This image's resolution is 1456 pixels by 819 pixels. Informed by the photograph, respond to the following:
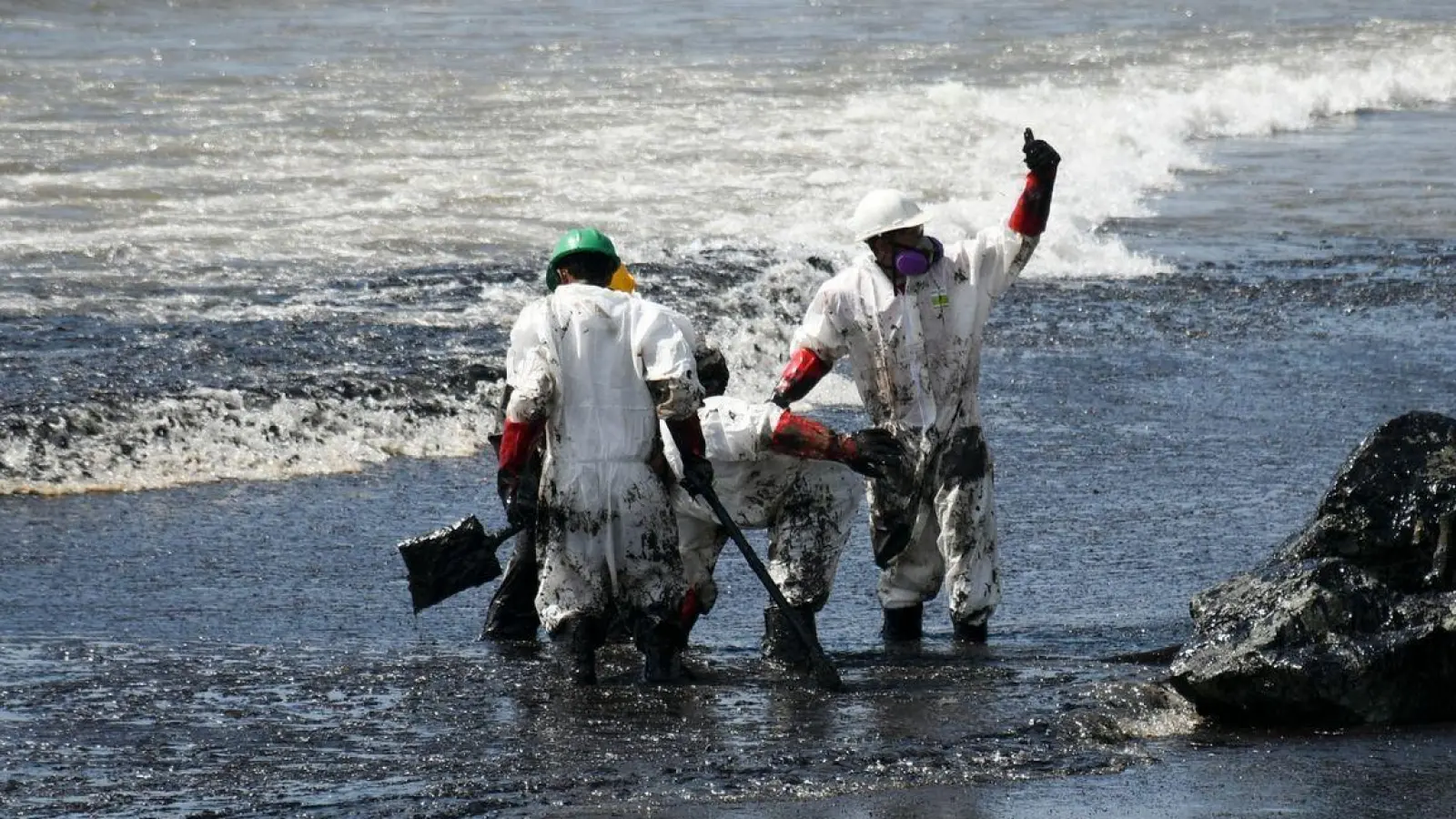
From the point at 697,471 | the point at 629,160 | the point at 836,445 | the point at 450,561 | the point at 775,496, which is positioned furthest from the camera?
the point at 629,160

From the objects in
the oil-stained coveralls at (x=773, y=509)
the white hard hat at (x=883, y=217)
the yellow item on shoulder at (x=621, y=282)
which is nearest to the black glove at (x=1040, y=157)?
the white hard hat at (x=883, y=217)

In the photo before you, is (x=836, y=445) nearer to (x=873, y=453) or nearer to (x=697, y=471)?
(x=873, y=453)

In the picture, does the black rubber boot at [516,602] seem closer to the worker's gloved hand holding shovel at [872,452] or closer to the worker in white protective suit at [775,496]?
the worker in white protective suit at [775,496]

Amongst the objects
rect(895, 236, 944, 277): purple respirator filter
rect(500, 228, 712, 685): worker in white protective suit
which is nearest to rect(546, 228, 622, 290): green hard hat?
rect(500, 228, 712, 685): worker in white protective suit

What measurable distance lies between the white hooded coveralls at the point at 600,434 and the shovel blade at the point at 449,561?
391 millimetres

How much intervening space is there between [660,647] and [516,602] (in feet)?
2.75

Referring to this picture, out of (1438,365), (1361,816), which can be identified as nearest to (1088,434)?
(1438,365)

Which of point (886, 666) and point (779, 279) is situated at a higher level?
point (779, 279)

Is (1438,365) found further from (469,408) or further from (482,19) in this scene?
(482,19)

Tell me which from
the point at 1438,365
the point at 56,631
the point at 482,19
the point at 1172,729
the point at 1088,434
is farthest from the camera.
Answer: the point at 482,19

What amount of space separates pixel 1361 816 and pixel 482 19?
2798 cm

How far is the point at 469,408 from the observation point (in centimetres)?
1085

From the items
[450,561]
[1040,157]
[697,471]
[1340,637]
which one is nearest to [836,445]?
[697,471]

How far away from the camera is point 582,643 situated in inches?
257
